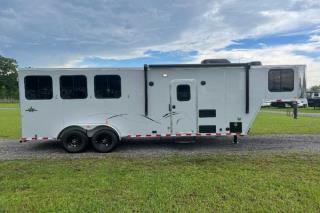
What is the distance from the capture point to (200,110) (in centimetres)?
946

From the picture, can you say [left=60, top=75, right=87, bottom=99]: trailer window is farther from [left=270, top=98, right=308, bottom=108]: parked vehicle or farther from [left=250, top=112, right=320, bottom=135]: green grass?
[left=250, top=112, right=320, bottom=135]: green grass

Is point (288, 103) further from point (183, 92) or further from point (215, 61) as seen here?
point (183, 92)

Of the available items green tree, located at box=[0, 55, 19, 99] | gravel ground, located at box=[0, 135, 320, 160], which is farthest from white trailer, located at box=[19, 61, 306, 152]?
green tree, located at box=[0, 55, 19, 99]

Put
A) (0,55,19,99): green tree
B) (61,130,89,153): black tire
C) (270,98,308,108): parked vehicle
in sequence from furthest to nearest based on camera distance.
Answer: (0,55,19,99): green tree, (270,98,308,108): parked vehicle, (61,130,89,153): black tire

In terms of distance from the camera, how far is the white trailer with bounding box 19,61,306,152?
30.1 feet

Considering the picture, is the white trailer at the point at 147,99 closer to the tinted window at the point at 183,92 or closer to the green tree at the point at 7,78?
the tinted window at the point at 183,92

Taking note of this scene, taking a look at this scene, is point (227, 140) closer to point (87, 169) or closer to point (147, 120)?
point (147, 120)

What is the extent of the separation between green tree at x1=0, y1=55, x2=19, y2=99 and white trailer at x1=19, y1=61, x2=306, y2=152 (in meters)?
93.0

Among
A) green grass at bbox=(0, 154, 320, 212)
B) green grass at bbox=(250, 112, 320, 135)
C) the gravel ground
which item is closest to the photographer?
green grass at bbox=(0, 154, 320, 212)

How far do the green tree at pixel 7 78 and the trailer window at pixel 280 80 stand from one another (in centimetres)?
9609

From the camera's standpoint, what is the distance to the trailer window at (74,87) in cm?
920

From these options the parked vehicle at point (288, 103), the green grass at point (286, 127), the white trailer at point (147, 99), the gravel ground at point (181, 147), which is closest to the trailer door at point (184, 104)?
the white trailer at point (147, 99)

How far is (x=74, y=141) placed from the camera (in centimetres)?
927

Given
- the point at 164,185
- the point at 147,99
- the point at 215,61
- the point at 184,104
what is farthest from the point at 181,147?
the point at 164,185
